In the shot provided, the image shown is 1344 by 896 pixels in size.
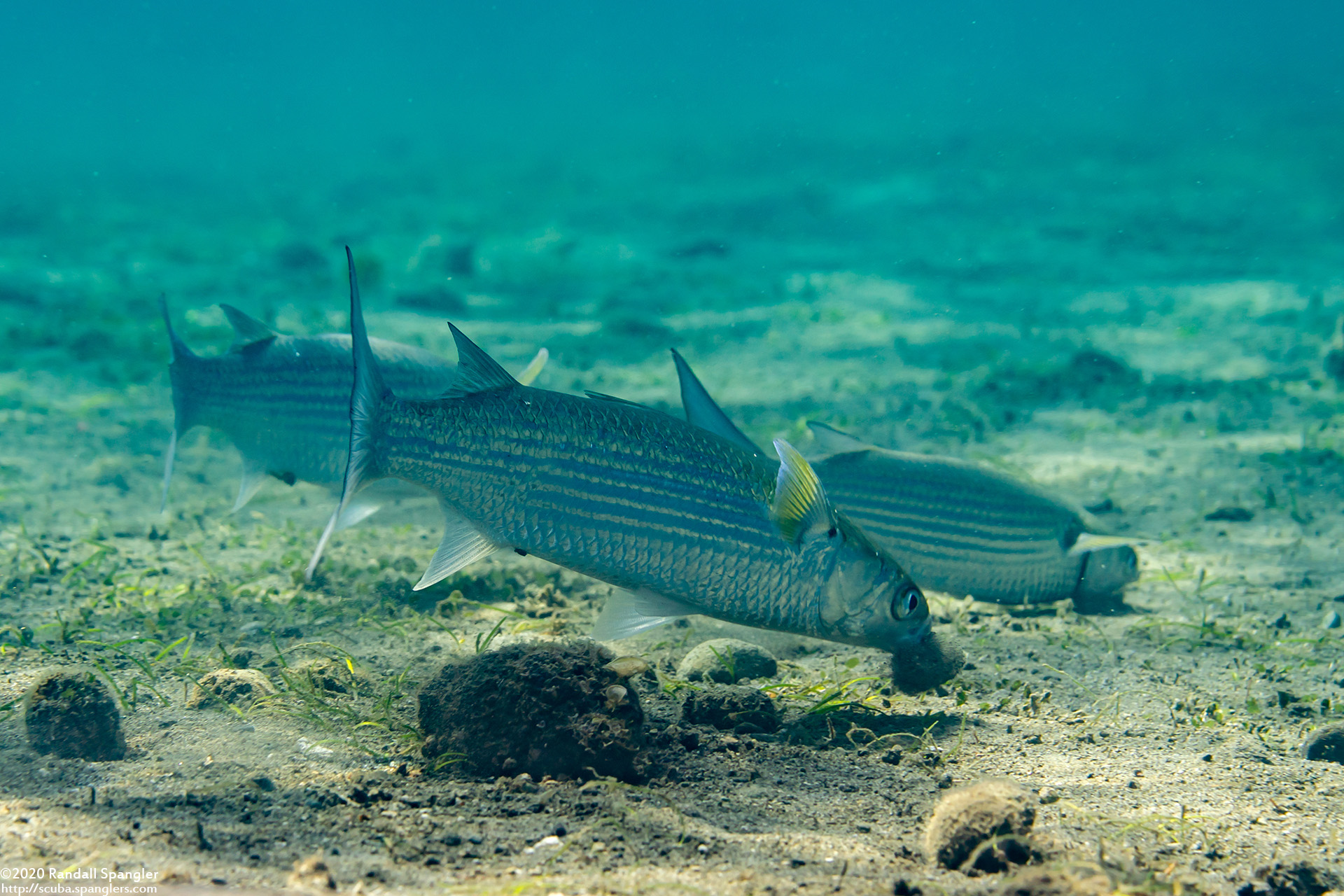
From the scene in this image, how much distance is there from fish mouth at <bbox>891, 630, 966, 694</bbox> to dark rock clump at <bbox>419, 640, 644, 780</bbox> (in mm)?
1373

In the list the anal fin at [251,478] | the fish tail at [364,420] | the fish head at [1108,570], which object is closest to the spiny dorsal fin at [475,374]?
the fish tail at [364,420]

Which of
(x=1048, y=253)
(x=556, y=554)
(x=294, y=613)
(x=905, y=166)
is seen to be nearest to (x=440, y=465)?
→ (x=556, y=554)

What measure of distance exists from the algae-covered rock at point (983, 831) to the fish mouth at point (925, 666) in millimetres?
1252

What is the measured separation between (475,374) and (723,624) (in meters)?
2.38

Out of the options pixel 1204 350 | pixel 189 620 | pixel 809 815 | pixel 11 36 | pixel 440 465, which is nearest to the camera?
pixel 809 815

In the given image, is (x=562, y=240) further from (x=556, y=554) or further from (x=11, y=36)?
(x=11, y=36)

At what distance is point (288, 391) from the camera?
15.0 ft

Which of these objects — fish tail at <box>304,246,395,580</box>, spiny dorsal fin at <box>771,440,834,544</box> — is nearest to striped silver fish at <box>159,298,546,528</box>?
fish tail at <box>304,246,395,580</box>

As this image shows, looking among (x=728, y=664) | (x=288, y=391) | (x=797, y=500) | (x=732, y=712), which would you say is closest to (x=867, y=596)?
(x=797, y=500)

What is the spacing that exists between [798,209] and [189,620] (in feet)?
74.8

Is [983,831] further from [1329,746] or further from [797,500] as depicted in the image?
[1329,746]

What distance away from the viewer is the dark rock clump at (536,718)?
9.09ft

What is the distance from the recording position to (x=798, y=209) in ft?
81.4

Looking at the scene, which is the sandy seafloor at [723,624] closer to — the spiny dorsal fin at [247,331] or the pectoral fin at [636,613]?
the pectoral fin at [636,613]
